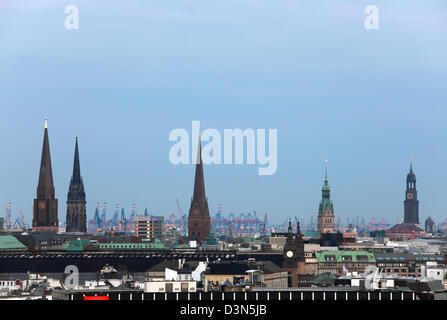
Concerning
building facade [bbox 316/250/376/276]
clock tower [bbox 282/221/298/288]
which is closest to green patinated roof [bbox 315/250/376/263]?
building facade [bbox 316/250/376/276]

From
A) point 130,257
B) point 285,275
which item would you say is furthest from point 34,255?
point 285,275

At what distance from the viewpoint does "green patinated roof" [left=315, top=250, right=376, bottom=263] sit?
609ft

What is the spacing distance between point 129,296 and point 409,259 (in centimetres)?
10926

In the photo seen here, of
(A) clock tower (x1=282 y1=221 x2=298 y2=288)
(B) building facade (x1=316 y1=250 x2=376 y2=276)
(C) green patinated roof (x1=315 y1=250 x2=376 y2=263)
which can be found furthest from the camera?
(C) green patinated roof (x1=315 y1=250 x2=376 y2=263)

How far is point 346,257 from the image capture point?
186625 mm

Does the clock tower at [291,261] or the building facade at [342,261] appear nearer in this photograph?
the clock tower at [291,261]

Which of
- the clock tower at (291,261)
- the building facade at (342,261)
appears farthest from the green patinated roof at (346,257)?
the clock tower at (291,261)

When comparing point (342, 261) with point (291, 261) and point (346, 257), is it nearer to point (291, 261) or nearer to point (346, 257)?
point (346, 257)

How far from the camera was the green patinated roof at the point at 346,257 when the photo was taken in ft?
609

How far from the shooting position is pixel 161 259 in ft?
580

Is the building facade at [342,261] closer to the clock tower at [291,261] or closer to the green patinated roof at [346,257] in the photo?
the green patinated roof at [346,257]

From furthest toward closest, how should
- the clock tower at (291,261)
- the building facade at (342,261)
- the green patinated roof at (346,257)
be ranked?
the green patinated roof at (346,257)
the building facade at (342,261)
the clock tower at (291,261)

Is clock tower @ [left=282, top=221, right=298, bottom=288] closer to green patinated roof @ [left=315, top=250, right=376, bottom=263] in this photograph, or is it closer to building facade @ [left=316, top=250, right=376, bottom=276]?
building facade @ [left=316, top=250, right=376, bottom=276]
